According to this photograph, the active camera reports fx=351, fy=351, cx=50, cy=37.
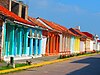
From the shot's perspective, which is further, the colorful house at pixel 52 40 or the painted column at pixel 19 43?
the colorful house at pixel 52 40

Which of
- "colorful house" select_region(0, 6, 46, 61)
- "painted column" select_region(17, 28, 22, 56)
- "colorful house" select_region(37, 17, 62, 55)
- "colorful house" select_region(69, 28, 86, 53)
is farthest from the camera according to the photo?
"colorful house" select_region(69, 28, 86, 53)

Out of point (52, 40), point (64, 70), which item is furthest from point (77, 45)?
point (64, 70)

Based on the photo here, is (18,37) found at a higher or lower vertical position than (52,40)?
lower

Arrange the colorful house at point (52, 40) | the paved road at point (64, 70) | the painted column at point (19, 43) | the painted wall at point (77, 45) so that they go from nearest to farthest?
the paved road at point (64, 70) < the painted column at point (19, 43) < the colorful house at point (52, 40) < the painted wall at point (77, 45)

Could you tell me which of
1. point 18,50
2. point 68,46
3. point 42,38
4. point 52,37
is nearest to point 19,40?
point 18,50

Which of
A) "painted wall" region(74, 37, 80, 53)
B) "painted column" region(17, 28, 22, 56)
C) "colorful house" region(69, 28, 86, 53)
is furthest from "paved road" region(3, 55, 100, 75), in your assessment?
"colorful house" region(69, 28, 86, 53)

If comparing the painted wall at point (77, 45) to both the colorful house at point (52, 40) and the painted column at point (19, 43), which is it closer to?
the colorful house at point (52, 40)

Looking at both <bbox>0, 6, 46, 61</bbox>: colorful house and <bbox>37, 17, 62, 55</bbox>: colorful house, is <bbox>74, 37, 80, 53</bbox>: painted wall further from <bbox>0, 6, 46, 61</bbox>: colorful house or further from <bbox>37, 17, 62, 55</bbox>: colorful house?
<bbox>0, 6, 46, 61</bbox>: colorful house

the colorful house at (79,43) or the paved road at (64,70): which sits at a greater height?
the colorful house at (79,43)

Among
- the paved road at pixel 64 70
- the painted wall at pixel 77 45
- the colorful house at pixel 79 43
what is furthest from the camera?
the colorful house at pixel 79 43

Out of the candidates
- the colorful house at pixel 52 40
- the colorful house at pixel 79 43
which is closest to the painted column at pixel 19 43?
the colorful house at pixel 52 40

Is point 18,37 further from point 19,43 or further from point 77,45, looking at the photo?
point 77,45

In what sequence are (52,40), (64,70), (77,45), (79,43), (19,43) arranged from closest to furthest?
(64,70), (19,43), (52,40), (77,45), (79,43)

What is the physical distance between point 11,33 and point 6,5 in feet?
13.9
